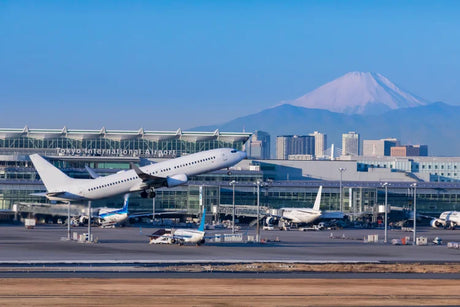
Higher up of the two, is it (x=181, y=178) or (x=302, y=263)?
(x=181, y=178)

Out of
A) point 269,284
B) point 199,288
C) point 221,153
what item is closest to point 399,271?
point 269,284

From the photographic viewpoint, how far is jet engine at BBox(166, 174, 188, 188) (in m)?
133

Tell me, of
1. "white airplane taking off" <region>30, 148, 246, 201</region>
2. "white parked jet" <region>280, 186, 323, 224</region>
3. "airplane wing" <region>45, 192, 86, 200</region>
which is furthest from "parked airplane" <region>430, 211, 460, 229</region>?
"airplane wing" <region>45, 192, 86, 200</region>

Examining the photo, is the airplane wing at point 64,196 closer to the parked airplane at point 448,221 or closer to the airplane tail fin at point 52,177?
the airplane tail fin at point 52,177

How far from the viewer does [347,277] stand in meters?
83.1

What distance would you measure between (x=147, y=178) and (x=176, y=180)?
4.14 meters

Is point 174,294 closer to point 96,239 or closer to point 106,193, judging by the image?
point 96,239

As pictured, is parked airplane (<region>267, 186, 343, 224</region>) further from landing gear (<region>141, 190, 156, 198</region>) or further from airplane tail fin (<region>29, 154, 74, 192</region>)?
airplane tail fin (<region>29, 154, 74, 192</region>)

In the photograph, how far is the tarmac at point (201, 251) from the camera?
101m

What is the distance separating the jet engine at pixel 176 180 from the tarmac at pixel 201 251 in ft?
29.6

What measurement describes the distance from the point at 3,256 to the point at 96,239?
1150 inches

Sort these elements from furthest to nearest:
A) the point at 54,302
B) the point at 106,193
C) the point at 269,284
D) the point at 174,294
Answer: the point at 106,193 < the point at 269,284 < the point at 174,294 < the point at 54,302

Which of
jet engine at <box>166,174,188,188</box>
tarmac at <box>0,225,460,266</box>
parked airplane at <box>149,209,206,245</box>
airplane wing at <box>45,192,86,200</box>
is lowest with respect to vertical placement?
tarmac at <box>0,225,460,266</box>

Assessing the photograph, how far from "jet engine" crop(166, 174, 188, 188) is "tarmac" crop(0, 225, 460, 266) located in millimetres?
9008
